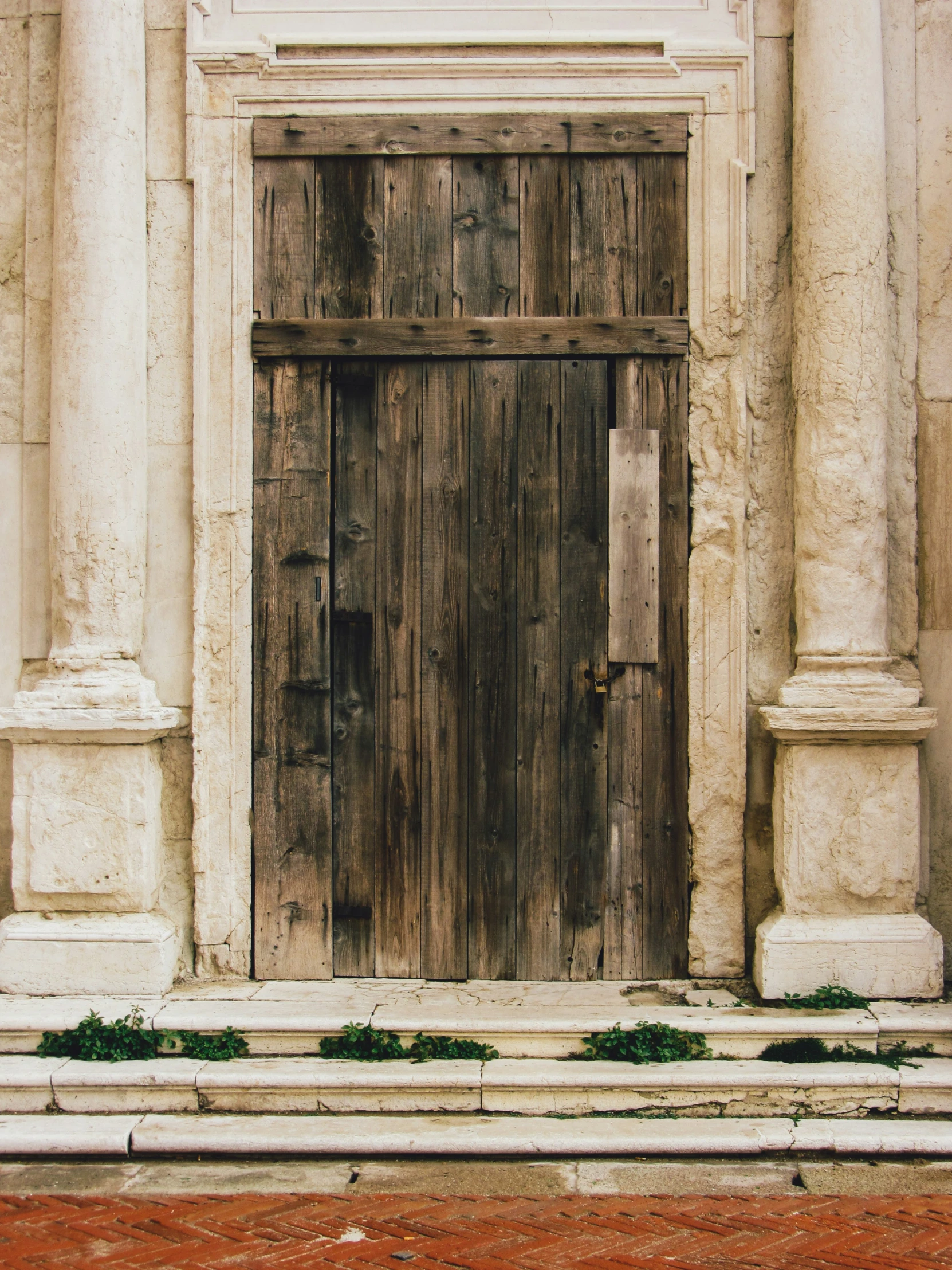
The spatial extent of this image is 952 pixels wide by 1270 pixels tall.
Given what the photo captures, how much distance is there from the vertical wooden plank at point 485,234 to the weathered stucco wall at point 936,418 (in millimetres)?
1604

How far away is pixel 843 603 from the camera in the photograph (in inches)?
154

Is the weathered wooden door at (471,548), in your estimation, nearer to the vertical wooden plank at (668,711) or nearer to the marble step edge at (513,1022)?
the vertical wooden plank at (668,711)

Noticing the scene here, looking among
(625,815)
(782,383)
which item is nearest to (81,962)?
(625,815)

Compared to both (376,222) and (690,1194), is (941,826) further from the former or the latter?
(376,222)

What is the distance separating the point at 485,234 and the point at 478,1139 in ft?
10.8

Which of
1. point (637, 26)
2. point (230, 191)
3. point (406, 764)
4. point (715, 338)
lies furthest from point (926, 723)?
Answer: point (230, 191)

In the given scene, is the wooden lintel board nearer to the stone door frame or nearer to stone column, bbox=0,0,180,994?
the stone door frame

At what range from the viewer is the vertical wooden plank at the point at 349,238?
13.6 feet

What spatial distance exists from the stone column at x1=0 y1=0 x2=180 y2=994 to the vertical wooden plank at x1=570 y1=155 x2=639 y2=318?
5.67ft

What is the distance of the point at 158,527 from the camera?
4176mm

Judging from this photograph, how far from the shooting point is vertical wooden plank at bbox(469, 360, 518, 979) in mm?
4105

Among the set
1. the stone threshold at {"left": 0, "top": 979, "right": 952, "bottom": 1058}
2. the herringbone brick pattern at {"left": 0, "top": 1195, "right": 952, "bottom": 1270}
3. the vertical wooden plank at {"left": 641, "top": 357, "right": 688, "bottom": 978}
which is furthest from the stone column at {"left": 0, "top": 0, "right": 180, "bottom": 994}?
the vertical wooden plank at {"left": 641, "top": 357, "right": 688, "bottom": 978}

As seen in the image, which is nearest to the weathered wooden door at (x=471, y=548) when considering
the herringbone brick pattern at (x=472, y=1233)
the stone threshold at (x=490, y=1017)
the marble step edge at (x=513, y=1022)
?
the stone threshold at (x=490, y=1017)

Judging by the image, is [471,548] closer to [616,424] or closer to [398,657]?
[398,657]
